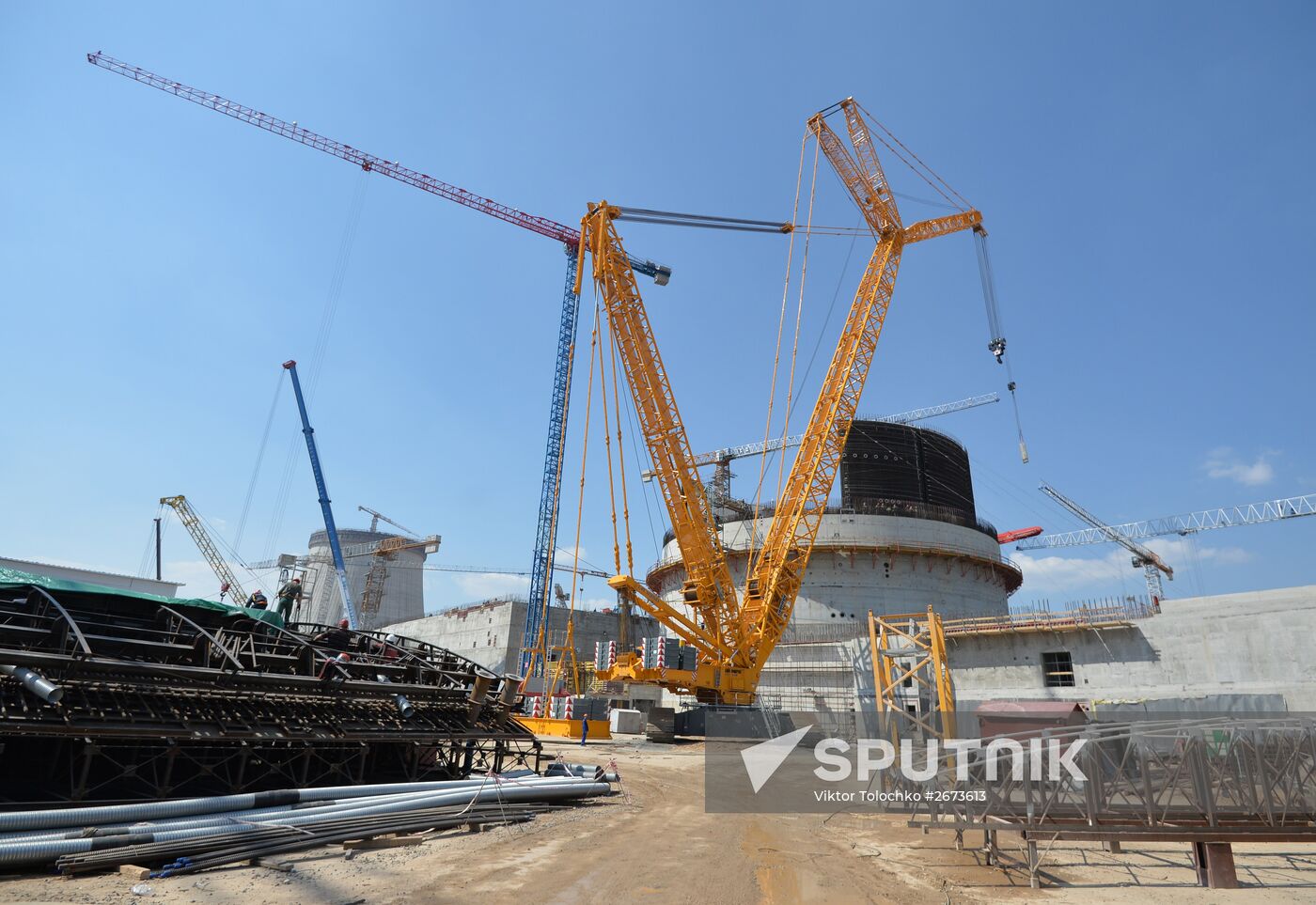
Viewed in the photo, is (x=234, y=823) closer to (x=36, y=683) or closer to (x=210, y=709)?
(x=210, y=709)

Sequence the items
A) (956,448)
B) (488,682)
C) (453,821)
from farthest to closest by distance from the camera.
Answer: (956,448), (488,682), (453,821)

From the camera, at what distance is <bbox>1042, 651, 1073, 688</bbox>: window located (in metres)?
30.7

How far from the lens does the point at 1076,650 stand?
30516 mm

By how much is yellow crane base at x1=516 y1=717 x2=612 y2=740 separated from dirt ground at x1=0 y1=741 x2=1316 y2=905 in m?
21.1

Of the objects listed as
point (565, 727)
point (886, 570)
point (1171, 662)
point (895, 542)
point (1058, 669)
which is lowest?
point (565, 727)

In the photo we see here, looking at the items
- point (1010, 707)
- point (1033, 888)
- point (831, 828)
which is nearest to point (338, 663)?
point (831, 828)

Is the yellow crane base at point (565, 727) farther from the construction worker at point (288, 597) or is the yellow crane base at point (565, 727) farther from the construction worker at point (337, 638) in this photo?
the construction worker at point (337, 638)

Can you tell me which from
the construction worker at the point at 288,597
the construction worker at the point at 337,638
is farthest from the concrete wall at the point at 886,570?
the construction worker at the point at 337,638

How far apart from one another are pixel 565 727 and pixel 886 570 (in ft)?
77.7

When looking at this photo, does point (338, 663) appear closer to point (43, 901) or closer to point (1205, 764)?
point (43, 901)

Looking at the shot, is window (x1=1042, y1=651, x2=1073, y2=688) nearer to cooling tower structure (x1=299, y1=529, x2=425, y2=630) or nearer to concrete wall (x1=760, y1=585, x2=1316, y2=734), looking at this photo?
concrete wall (x1=760, y1=585, x2=1316, y2=734)

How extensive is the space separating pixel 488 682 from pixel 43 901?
891 cm

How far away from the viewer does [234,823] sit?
30.8 ft

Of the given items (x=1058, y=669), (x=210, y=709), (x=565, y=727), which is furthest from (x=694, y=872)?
(x=1058, y=669)
